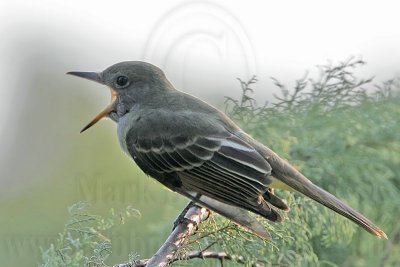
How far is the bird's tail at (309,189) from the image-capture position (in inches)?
128

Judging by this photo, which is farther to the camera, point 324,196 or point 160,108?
point 160,108

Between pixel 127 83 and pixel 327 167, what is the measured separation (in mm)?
946

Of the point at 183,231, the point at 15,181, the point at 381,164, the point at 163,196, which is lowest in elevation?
the point at 15,181

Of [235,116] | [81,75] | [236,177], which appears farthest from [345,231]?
[81,75]

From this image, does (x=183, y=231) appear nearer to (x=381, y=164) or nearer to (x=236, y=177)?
(x=236, y=177)

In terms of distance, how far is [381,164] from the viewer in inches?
140

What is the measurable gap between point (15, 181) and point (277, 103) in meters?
3.27

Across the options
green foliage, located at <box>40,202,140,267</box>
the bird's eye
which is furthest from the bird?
green foliage, located at <box>40,202,140,267</box>

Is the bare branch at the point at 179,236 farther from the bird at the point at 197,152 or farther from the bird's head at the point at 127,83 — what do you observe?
the bird's head at the point at 127,83

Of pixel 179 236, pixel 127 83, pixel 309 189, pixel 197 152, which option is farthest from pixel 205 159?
pixel 179 236

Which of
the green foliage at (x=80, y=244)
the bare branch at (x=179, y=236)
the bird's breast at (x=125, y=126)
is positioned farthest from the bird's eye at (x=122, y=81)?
the green foliage at (x=80, y=244)

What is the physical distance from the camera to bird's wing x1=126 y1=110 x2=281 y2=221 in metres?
3.36

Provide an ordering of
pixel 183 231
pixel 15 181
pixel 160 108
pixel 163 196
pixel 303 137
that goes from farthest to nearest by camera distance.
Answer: pixel 15 181 → pixel 163 196 → pixel 160 108 → pixel 303 137 → pixel 183 231

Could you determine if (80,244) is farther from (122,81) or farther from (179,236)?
(122,81)
